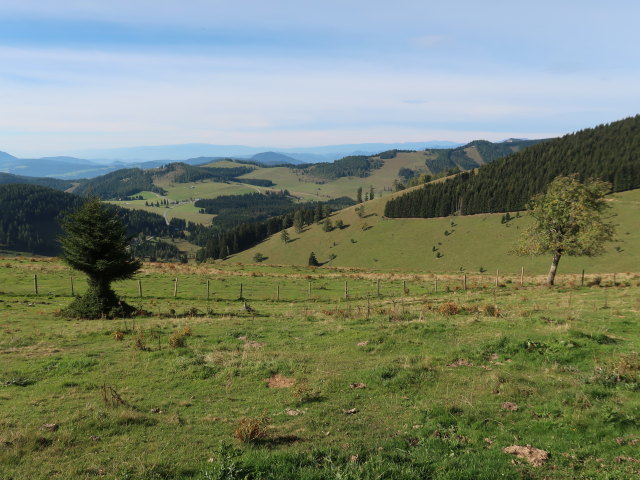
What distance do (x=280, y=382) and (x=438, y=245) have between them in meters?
134

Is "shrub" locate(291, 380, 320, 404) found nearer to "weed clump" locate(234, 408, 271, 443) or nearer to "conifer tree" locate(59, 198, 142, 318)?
"weed clump" locate(234, 408, 271, 443)

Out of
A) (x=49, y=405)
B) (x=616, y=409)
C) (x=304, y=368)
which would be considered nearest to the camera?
(x=616, y=409)

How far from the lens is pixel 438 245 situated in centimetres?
13950

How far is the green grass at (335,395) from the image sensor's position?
843cm

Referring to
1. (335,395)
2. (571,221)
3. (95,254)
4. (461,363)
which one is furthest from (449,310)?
(95,254)

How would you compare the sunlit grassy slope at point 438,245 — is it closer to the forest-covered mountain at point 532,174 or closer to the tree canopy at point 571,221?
the forest-covered mountain at point 532,174

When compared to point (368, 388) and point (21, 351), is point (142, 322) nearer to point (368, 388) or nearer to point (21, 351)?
point (21, 351)

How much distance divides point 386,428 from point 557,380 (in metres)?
7.06

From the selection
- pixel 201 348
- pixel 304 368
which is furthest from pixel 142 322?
pixel 304 368

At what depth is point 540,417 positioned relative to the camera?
10539 mm

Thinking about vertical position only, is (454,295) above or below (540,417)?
below

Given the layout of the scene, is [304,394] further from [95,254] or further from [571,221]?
[571,221]

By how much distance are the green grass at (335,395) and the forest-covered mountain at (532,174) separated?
14381 cm

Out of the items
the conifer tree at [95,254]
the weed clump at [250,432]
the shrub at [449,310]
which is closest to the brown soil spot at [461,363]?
the weed clump at [250,432]
